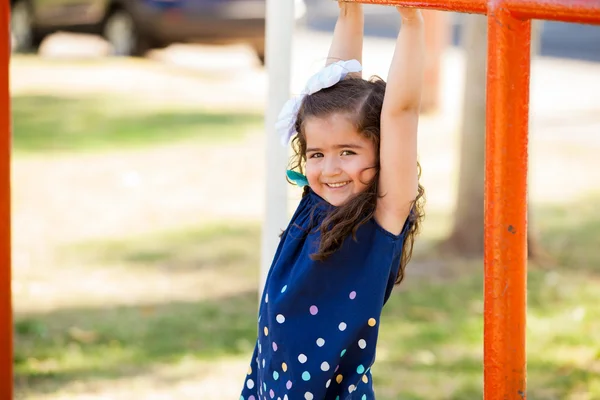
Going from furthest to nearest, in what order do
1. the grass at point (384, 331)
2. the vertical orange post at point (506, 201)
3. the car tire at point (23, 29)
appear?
the car tire at point (23, 29)
the grass at point (384, 331)
the vertical orange post at point (506, 201)

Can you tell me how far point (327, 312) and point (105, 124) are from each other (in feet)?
21.0

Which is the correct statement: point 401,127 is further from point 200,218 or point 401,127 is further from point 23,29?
point 23,29

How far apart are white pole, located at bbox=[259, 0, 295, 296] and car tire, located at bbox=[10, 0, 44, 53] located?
29.3ft

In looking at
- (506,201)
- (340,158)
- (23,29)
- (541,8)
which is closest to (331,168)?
(340,158)

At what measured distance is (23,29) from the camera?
1084 centimetres

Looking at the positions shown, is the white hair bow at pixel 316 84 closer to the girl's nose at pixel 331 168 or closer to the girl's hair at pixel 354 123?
the girl's hair at pixel 354 123

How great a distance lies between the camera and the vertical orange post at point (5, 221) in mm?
2471

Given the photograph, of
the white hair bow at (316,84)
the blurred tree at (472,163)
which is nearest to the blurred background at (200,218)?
the blurred tree at (472,163)

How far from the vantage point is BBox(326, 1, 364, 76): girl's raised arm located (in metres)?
1.94

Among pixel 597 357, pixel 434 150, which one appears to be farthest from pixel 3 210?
pixel 434 150

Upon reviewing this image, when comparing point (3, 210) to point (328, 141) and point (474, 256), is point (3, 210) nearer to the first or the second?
point (328, 141)

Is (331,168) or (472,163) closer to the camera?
(331,168)

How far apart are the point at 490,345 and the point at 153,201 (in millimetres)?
4748

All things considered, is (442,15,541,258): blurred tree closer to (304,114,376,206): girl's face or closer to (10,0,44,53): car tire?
(304,114,376,206): girl's face
